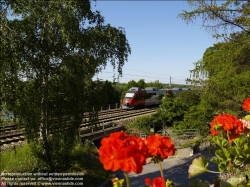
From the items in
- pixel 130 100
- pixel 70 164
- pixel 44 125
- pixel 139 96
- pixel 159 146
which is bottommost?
pixel 70 164

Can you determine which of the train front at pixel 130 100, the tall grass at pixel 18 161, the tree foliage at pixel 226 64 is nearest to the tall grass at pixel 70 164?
the tall grass at pixel 18 161

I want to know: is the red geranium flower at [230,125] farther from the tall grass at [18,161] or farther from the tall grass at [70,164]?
the tall grass at [18,161]

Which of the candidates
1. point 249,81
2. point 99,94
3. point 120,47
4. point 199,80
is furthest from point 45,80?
point 249,81

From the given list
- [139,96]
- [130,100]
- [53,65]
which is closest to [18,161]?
[53,65]

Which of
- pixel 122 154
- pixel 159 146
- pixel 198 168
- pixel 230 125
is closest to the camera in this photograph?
pixel 122 154

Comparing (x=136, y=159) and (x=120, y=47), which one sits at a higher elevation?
(x=120, y=47)

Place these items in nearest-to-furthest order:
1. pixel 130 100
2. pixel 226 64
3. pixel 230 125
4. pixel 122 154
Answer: pixel 122 154
pixel 230 125
pixel 226 64
pixel 130 100

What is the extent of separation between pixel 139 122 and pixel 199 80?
38.0 feet

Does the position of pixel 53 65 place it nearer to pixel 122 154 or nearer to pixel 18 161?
pixel 18 161

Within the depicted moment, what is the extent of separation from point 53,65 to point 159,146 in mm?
7469

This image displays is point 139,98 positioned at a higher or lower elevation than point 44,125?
higher

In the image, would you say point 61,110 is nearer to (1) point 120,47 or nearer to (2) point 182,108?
(1) point 120,47

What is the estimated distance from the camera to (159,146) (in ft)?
4.68

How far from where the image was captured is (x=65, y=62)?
812 centimetres
